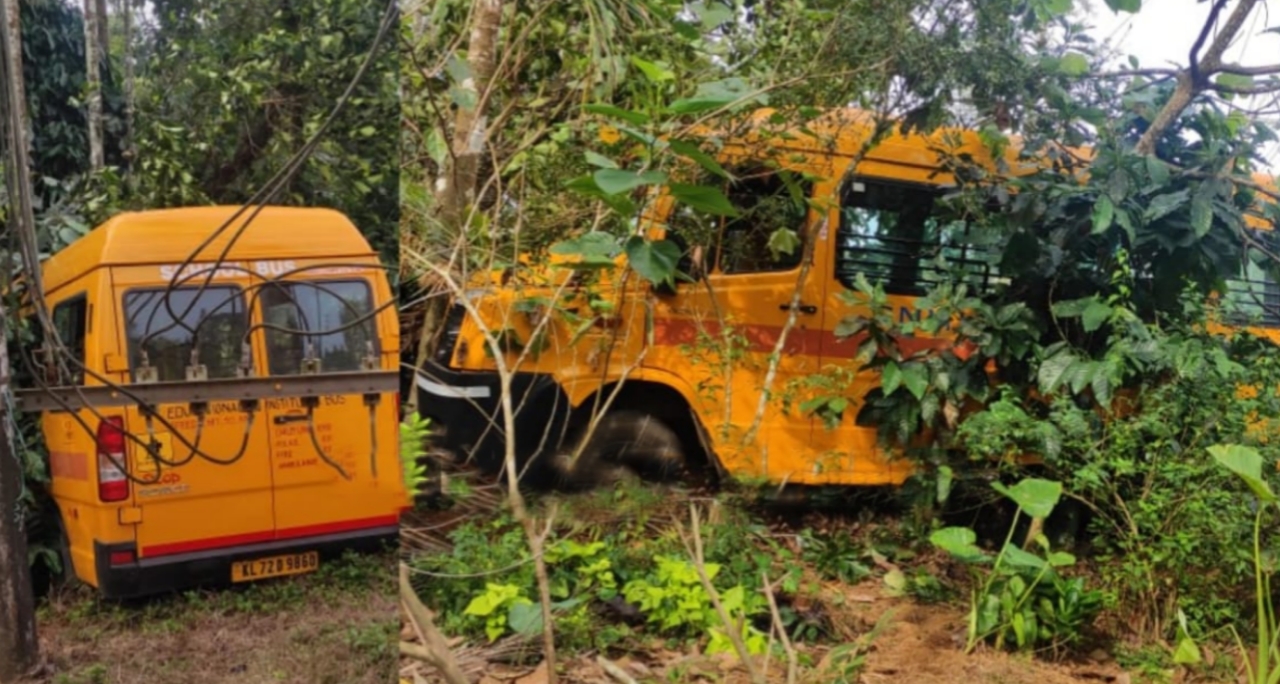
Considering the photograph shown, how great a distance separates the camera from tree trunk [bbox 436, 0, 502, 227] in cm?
232

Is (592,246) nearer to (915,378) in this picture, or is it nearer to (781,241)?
(781,241)

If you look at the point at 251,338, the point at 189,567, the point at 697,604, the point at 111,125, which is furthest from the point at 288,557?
the point at 697,604

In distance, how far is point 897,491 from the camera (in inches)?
113

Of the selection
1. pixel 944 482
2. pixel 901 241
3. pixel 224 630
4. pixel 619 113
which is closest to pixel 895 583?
pixel 944 482

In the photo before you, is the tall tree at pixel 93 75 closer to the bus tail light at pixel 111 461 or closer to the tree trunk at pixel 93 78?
the tree trunk at pixel 93 78

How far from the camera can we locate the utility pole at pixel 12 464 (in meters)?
1.61

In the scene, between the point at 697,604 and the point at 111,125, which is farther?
the point at 697,604

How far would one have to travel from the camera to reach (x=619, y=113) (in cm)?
220

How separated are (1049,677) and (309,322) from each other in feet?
7.52

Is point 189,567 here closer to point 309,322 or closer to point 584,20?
point 309,322

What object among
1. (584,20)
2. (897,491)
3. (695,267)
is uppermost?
(584,20)

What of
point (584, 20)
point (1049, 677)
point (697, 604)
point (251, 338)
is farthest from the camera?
point (1049, 677)

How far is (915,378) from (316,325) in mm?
1801

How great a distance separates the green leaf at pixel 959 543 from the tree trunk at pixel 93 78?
2.28m
